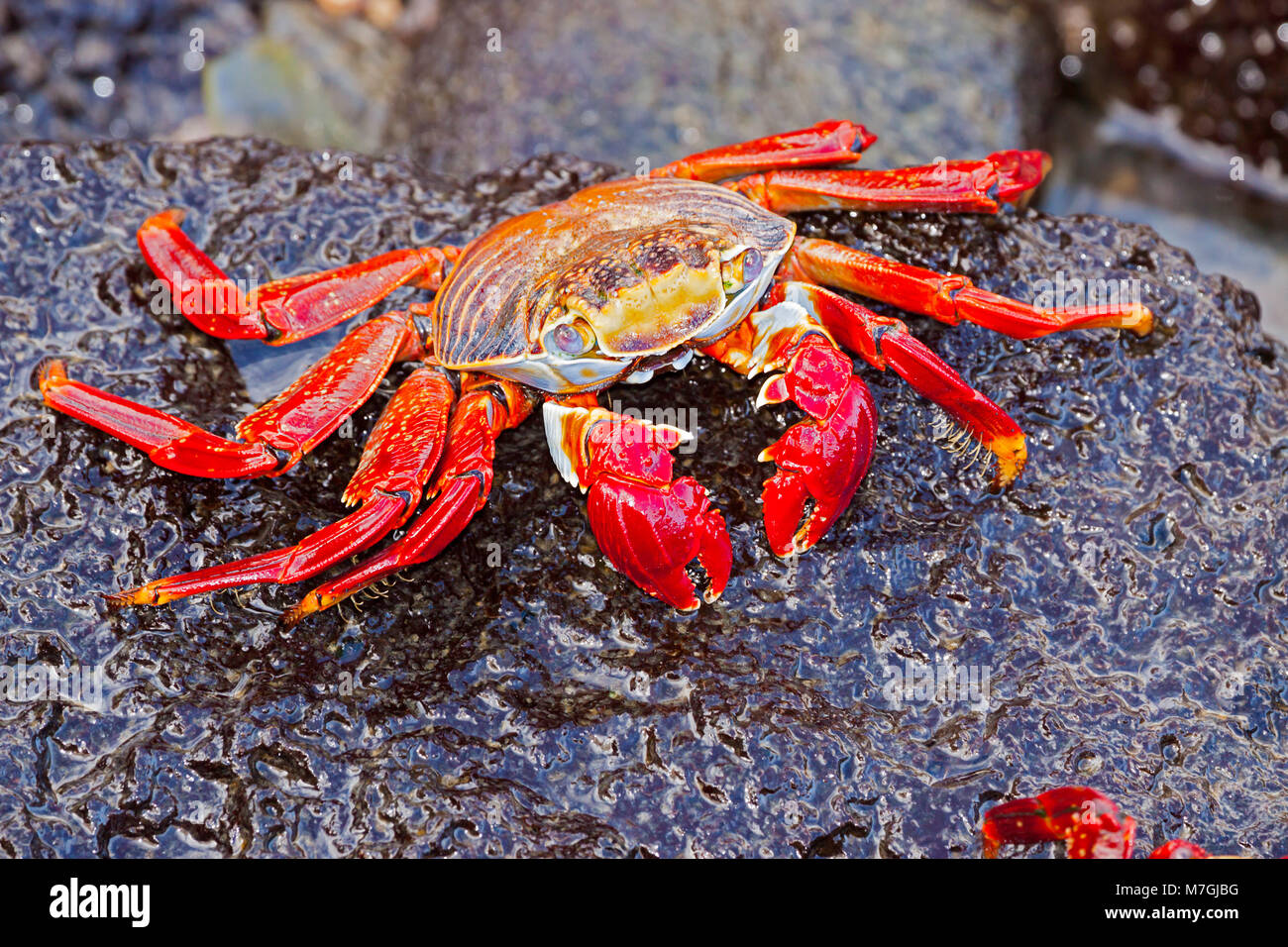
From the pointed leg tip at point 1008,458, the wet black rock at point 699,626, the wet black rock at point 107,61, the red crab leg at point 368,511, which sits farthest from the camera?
the wet black rock at point 107,61

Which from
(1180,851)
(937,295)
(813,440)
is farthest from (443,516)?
(1180,851)

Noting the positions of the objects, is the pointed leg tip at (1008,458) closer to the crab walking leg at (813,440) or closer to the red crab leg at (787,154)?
the crab walking leg at (813,440)

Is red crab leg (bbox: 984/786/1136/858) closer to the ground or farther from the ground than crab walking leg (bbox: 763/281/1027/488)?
closer to the ground

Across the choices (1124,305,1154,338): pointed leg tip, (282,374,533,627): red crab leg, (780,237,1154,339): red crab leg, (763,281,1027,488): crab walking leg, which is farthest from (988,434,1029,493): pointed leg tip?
→ (282,374,533,627): red crab leg

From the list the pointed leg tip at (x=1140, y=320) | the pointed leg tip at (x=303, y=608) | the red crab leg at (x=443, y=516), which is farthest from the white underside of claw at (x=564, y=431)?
the pointed leg tip at (x=1140, y=320)

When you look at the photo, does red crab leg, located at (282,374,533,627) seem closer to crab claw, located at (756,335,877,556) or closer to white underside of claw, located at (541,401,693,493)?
white underside of claw, located at (541,401,693,493)

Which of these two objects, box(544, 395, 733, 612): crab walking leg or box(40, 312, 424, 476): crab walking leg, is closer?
box(544, 395, 733, 612): crab walking leg

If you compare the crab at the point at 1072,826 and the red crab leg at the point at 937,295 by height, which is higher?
the red crab leg at the point at 937,295

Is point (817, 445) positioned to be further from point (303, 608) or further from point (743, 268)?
point (303, 608)
